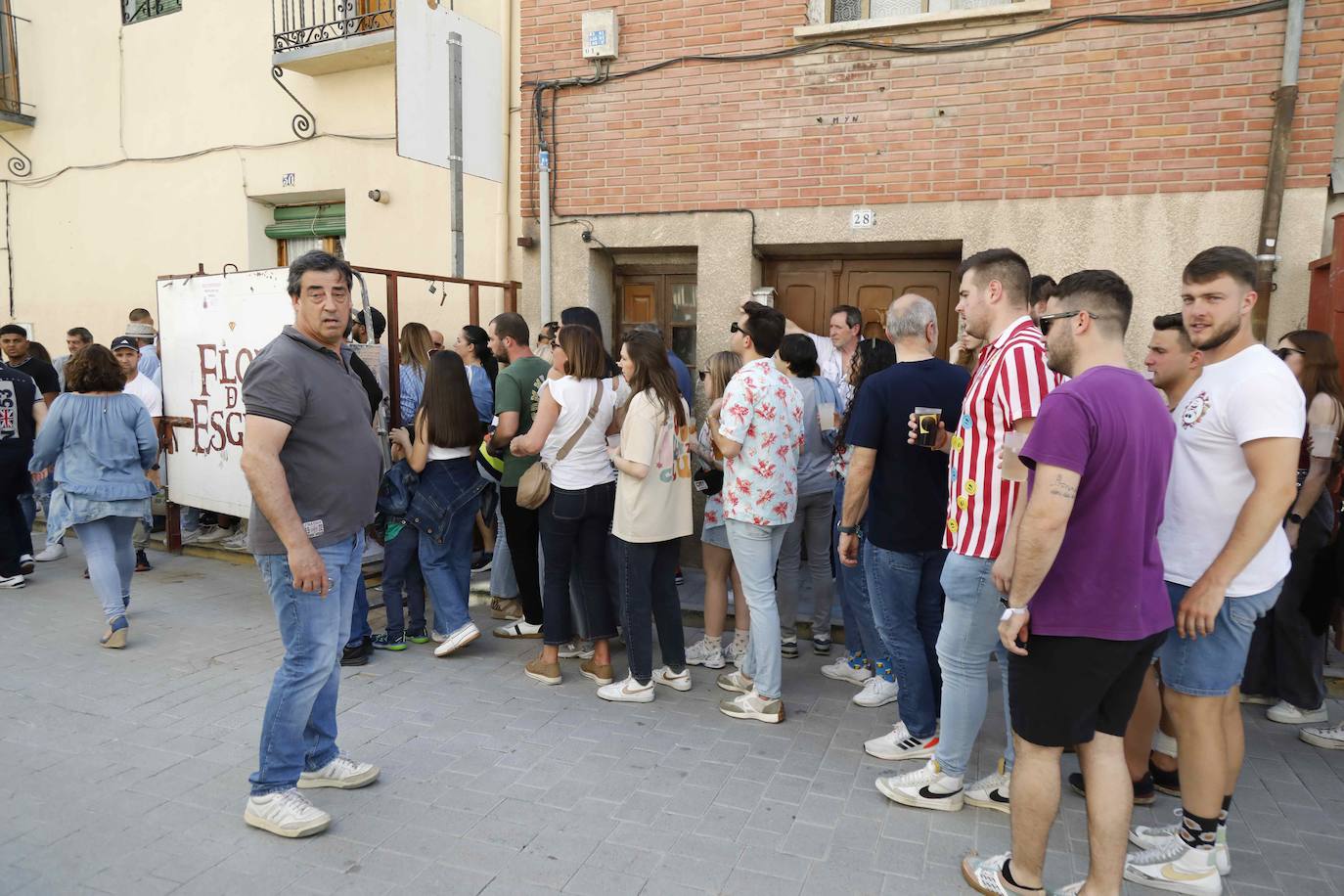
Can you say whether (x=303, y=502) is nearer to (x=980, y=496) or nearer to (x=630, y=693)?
(x=630, y=693)

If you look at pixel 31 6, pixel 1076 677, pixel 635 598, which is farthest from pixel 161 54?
pixel 1076 677

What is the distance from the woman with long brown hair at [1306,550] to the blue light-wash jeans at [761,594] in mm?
2451

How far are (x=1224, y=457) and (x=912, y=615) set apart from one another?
1358mm

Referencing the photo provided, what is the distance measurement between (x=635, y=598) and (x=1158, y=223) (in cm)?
419

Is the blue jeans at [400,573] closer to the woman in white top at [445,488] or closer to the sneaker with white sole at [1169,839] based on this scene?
the woman in white top at [445,488]

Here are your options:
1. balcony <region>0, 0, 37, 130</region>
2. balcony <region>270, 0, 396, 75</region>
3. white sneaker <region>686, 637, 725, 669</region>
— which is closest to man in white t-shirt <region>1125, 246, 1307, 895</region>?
white sneaker <region>686, 637, 725, 669</region>

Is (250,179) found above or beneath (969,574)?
above

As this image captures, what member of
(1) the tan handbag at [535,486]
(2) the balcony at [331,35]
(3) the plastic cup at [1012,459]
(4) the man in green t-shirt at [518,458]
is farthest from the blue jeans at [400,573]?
(2) the balcony at [331,35]

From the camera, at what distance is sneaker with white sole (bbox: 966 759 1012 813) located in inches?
132

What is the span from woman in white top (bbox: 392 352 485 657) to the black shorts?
10.8 feet

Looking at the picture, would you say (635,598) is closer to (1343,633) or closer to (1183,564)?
(1183,564)

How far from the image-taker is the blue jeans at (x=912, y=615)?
3.60 metres

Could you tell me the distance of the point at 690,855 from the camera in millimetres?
3012

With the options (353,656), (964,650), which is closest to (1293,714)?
(964,650)
